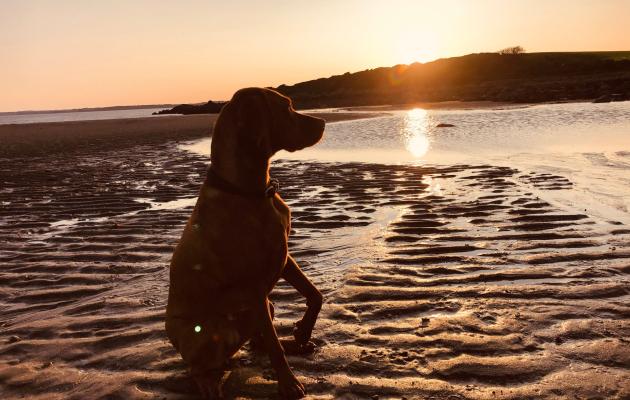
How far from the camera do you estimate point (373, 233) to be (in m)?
6.70

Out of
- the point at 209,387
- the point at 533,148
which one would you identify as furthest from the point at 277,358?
the point at 533,148

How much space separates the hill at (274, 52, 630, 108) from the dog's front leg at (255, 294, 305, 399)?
41053mm

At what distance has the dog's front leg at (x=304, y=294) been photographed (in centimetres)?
369

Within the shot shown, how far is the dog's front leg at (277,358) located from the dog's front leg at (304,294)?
477 mm

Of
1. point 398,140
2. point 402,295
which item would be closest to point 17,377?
point 402,295

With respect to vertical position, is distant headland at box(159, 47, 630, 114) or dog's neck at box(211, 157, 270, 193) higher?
distant headland at box(159, 47, 630, 114)

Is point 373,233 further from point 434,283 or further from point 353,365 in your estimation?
point 353,365

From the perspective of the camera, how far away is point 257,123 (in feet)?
10.5

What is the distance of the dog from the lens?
3170mm

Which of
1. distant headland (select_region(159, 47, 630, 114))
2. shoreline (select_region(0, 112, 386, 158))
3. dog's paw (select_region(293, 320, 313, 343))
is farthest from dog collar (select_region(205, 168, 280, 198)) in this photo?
distant headland (select_region(159, 47, 630, 114))

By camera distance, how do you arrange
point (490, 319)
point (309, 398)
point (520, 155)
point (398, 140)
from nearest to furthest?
point (309, 398)
point (490, 319)
point (520, 155)
point (398, 140)

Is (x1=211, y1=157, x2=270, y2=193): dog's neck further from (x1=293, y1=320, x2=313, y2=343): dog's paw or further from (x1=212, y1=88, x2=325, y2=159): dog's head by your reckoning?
(x1=293, y1=320, x2=313, y2=343): dog's paw

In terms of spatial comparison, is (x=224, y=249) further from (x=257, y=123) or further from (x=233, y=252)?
(x=257, y=123)

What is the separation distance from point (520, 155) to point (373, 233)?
8.57 metres
